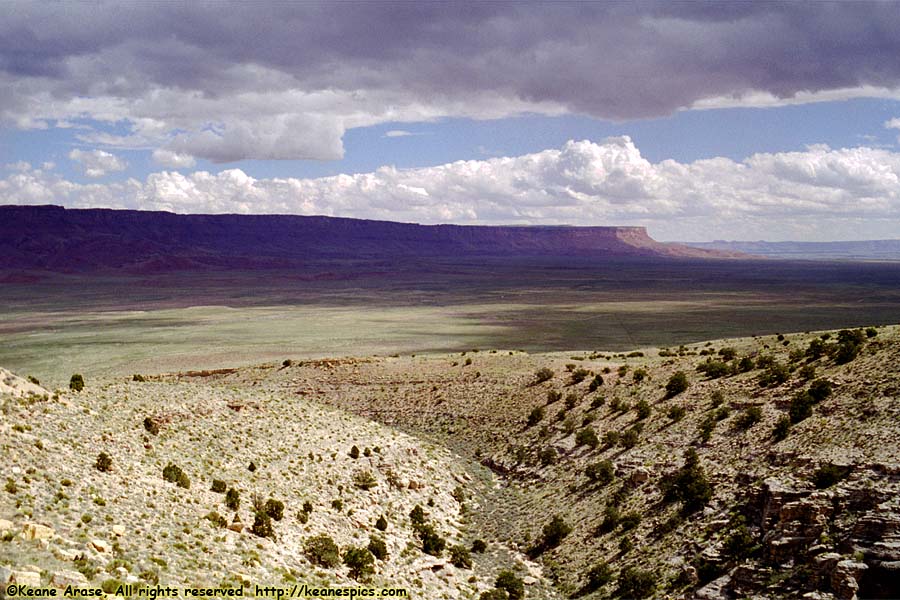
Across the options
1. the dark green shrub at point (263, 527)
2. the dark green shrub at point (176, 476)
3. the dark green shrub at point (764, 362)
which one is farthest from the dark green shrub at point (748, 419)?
the dark green shrub at point (176, 476)

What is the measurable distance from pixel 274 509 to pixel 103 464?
4744 millimetres

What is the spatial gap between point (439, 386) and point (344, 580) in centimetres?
2412

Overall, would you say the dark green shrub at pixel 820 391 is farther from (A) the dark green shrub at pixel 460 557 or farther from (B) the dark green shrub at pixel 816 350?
(A) the dark green shrub at pixel 460 557

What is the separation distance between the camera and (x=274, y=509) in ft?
66.5

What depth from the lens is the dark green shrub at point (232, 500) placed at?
1978cm

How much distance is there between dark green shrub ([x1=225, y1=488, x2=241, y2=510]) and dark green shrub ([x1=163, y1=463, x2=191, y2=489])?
3.69ft

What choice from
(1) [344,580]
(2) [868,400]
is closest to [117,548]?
(1) [344,580]

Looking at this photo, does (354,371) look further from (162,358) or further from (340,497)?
(162,358)

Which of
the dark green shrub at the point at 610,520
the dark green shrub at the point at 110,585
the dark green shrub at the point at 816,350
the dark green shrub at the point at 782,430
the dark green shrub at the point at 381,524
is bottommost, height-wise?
the dark green shrub at the point at 381,524

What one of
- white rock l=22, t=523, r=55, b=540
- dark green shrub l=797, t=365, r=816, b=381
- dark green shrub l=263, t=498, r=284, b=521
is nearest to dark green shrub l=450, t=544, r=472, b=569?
dark green shrub l=263, t=498, r=284, b=521

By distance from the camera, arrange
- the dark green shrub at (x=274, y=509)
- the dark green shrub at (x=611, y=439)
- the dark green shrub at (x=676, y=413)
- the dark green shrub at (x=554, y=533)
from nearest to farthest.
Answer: the dark green shrub at (x=274, y=509) < the dark green shrub at (x=554, y=533) < the dark green shrub at (x=676, y=413) < the dark green shrub at (x=611, y=439)

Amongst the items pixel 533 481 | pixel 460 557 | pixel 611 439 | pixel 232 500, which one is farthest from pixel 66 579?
pixel 611 439

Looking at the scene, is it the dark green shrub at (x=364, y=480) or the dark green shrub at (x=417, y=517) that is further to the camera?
the dark green shrub at (x=364, y=480)

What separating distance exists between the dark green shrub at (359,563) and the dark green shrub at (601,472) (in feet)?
31.9
